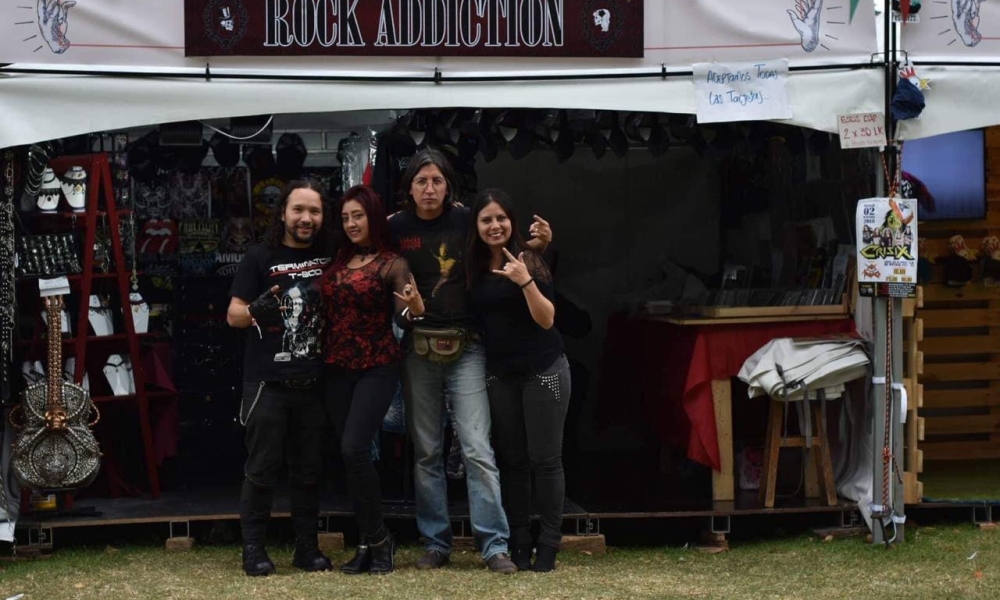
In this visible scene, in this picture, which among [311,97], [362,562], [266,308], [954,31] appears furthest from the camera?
[954,31]

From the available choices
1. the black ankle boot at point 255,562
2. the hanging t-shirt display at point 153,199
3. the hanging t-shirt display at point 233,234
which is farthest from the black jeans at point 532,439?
the hanging t-shirt display at point 153,199

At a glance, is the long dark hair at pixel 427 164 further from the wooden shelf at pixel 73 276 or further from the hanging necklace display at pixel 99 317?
the hanging necklace display at pixel 99 317

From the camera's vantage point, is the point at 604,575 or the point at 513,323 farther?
the point at 604,575

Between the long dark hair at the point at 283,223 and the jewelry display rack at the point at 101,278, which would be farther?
the jewelry display rack at the point at 101,278

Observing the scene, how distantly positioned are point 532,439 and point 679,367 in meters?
2.03

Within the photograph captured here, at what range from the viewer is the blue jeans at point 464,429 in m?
6.18

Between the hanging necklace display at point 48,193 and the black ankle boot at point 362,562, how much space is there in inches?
96.2

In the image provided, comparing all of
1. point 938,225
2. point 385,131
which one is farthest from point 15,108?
point 938,225

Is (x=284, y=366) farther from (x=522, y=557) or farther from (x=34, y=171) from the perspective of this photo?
(x=34, y=171)

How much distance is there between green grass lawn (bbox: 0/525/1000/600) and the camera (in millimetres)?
5812

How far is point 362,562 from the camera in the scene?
20.3 feet

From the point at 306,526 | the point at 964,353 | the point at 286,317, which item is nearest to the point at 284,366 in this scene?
the point at 286,317

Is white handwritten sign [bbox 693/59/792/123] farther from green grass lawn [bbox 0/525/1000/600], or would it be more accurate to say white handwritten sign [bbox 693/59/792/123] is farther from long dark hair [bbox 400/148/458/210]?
green grass lawn [bbox 0/525/1000/600]

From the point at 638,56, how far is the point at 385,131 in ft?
4.62
